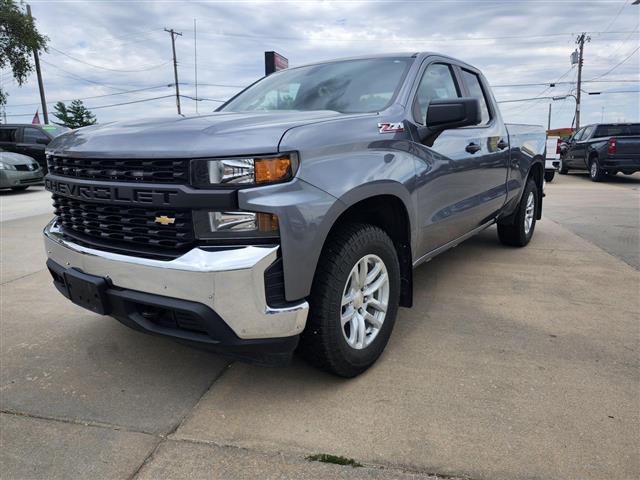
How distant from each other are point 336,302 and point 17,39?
2385 cm

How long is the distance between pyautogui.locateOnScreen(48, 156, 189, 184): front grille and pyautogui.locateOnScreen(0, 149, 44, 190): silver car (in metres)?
11.0

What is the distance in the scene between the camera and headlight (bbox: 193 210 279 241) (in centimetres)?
213

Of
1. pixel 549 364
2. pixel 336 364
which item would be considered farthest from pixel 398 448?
pixel 549 364

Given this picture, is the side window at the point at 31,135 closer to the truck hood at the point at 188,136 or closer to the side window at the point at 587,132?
the truck hood at the point at 188,136

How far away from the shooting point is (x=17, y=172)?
12133mm

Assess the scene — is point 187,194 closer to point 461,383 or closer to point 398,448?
A: point 398,448

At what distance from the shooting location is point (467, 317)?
3678 mm

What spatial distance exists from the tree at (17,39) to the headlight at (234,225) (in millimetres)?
23267

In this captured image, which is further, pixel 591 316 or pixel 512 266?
pixel 512 266

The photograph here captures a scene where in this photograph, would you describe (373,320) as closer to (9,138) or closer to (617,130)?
(617,130)

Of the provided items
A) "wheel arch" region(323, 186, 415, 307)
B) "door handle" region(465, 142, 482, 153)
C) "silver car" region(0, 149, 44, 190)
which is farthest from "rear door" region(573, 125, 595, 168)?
"silver car" region(0, 149, 44, 190)

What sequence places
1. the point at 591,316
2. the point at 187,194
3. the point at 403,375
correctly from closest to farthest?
1. the point at 187,194
2. the point at 403,375
3. the point at 591,316

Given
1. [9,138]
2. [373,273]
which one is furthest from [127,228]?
[9,138]

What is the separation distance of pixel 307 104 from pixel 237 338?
A: 1.76 m
